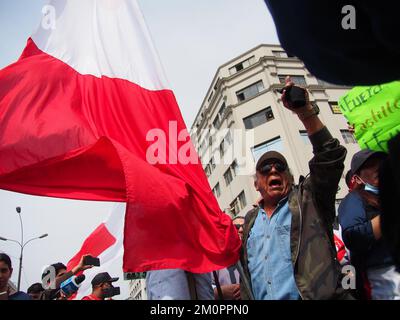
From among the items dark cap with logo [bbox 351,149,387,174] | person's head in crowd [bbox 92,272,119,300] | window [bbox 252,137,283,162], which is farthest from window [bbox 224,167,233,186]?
dark cap with logo [bbox 351,149,387,174]

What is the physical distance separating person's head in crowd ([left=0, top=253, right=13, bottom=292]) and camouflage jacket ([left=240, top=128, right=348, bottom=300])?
2166 mm

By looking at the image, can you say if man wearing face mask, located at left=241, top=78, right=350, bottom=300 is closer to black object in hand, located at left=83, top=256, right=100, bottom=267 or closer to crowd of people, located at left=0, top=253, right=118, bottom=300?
black object in hand, located at left=83, top=256, right=100, bottom=267

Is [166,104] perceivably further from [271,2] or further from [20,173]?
[271,2]

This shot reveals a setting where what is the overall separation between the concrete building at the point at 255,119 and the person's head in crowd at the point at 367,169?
15697 millimetres

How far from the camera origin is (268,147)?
65.0 ft

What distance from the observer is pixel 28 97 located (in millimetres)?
2707

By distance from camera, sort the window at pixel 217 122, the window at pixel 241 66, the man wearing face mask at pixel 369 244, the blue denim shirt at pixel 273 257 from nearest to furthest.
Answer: the blue denim shirt at pixel 273 257 → the man wearing face mask at pixel 369 244 → the window at pixel 241 66 → the window at pixel 217 122

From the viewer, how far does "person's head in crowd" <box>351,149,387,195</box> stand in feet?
7.07

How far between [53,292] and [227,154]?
2103 centimetres

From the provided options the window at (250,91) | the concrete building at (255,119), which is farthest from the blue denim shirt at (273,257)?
the window at (250,91)

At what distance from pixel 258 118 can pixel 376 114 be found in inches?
743

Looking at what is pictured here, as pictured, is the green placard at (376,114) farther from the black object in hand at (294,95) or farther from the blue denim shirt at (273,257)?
the black object in hand at (294,95)

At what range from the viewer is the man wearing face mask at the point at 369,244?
6.20ft
